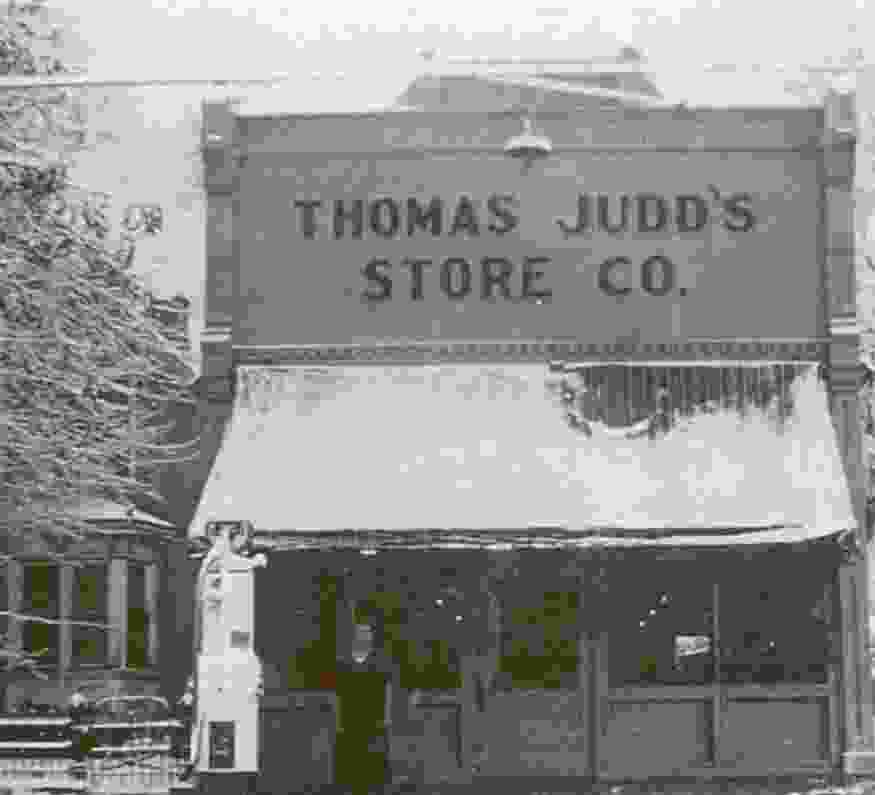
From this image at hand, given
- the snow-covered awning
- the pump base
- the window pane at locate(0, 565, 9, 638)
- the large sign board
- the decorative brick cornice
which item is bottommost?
the pump base

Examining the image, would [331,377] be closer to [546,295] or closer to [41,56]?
[546,295]

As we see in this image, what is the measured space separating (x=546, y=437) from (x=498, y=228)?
8.92ft

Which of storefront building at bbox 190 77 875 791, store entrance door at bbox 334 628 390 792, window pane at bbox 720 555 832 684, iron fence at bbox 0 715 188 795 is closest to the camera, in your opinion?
iron fence at bbox 0 715 188 795

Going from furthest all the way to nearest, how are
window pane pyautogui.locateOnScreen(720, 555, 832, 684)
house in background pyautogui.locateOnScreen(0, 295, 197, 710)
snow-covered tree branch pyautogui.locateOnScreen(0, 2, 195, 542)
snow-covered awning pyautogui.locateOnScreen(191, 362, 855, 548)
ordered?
1. house in background pyautogui.locateOnScreen(0, 295, 197, 710)
2. window pane pyautogui.locateOnScreen(720, 555, 832, 684)
3. snow-covered awning pyautogui.locateOnScreen(191, 362, 855, 548)
4. snow-covered tree branch pyautogui.locateOnScreen(0, 2, 195, 542)

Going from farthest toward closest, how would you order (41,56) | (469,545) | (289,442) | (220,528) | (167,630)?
1. (41,56)
2. (167,630)
3. (289,442)
4. (469,545)
5. (220,528)

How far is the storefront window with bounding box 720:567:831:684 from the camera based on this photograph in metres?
21.2

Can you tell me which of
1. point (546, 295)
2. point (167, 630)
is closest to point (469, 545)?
point (546, 295)

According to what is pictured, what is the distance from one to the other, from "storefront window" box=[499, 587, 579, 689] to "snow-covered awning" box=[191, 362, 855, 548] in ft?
4.77

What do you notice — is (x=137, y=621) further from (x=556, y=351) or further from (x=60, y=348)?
(x=556, y=351)

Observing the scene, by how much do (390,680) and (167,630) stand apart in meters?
3.63

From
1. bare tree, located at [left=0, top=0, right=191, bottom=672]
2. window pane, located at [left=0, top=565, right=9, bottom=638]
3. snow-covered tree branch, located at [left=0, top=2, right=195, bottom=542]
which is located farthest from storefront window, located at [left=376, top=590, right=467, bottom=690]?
window pane, located at [left=0, top=565, right=9, bottom=638]

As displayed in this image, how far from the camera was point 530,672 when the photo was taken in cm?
2131

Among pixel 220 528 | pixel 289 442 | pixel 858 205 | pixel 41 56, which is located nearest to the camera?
pixel 220 528

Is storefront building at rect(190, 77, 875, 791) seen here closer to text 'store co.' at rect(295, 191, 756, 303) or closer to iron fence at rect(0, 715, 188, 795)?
text 'store co.' at rect(295, 191, 756, 303)
